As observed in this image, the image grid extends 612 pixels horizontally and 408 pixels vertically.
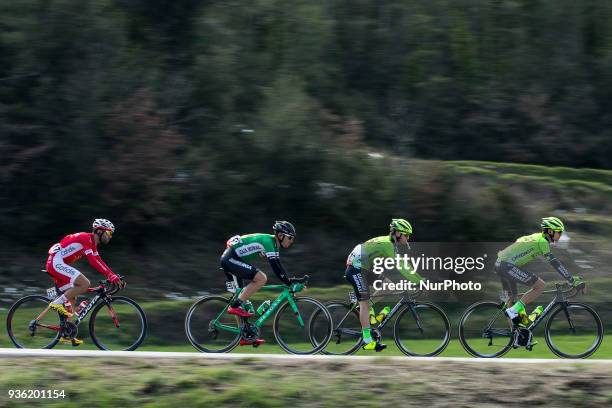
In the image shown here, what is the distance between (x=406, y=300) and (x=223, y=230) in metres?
10.2

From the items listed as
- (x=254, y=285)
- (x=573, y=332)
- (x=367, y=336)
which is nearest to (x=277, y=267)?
(x=254, y=285)

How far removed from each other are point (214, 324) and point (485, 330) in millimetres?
3933

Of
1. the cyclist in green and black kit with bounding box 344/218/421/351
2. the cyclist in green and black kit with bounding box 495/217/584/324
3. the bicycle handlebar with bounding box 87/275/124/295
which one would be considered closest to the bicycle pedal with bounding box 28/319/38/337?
the bicycle handlebar with bounding box 87/275/124/295

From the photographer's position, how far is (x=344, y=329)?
45.8ft

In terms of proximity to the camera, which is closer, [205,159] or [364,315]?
[364,315]

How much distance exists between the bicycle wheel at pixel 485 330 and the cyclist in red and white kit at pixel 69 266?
16.5 feet

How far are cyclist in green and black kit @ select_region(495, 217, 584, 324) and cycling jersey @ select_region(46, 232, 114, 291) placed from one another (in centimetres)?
587

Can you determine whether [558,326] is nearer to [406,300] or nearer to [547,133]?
[406,300]

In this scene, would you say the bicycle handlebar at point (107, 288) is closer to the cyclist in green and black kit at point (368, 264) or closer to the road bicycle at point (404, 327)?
the road bicycle at point (404, 327)

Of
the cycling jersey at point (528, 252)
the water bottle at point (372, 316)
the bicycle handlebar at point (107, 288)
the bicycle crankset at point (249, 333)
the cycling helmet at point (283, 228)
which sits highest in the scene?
the cycling helmet at point (283, 228)

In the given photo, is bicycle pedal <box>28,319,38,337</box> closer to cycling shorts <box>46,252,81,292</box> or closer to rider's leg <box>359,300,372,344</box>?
cycling shorts <box>46,252,81,292</box>

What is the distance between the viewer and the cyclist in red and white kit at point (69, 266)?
1384 centimetres

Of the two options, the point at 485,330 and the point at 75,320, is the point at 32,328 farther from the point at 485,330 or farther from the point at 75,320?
the point at 485,330

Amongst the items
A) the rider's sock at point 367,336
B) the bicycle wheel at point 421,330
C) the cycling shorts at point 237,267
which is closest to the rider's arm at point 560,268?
the bicycle wheel at point 421,330
